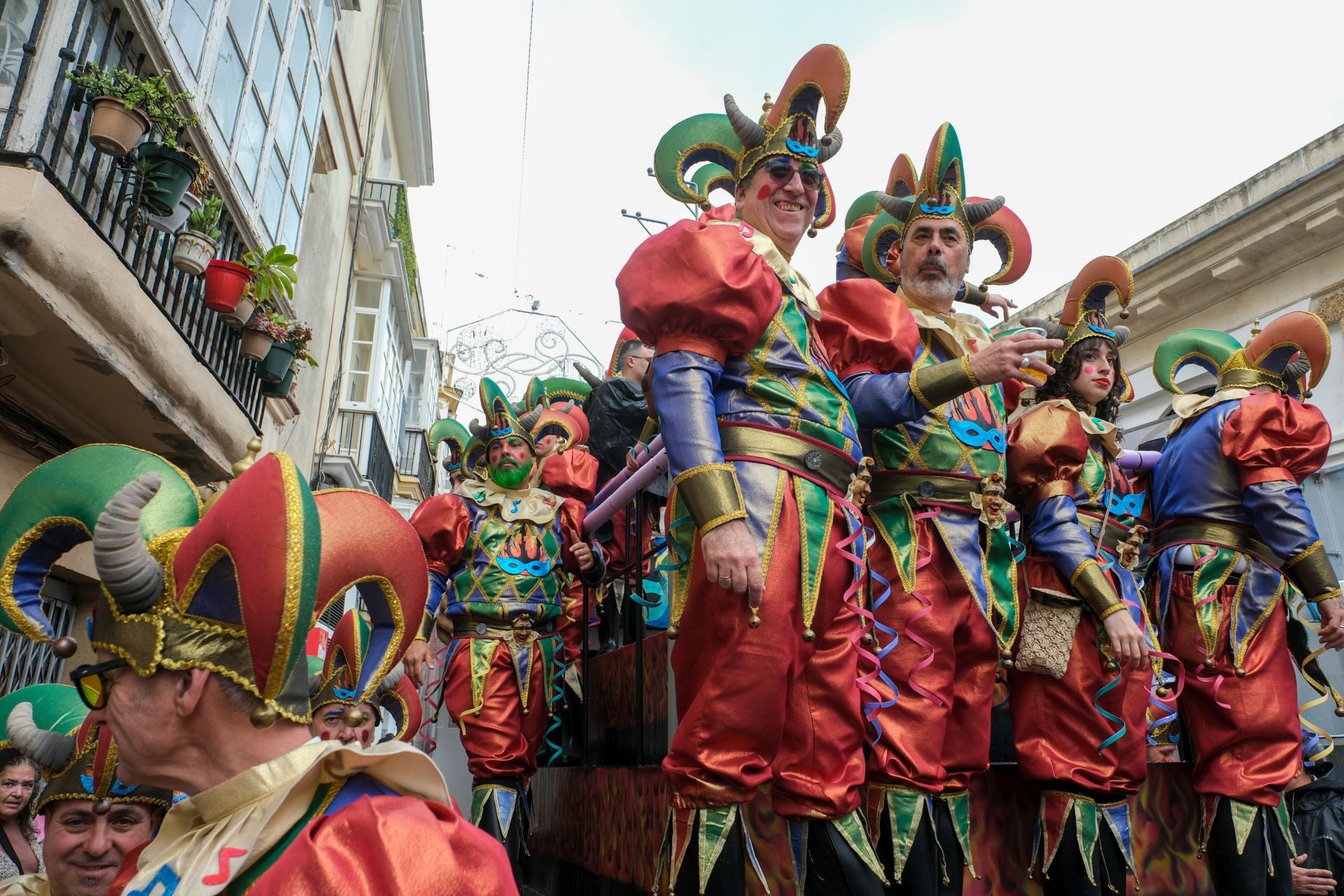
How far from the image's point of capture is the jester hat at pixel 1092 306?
167 inches

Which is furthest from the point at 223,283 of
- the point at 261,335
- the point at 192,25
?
the point at 192,25

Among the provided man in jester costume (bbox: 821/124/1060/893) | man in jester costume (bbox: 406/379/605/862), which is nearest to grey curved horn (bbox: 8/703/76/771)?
man in jester costume (bbox: 821/124/1060/893)

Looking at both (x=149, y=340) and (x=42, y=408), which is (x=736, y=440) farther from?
(x=42, y=408)

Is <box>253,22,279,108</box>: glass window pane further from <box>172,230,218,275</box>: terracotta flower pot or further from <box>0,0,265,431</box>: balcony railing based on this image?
<box>172,230,218,275</box>: terracotta flower pot

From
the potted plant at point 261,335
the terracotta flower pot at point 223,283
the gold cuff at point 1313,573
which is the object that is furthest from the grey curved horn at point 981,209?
the potted plant at point 261,335

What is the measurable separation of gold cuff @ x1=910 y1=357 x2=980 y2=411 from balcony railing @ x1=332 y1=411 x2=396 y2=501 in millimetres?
12332

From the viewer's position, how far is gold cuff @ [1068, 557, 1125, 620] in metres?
3.42

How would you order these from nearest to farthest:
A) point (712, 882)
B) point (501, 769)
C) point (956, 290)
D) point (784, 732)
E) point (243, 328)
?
1. point (712, 882)
2. point (784, 732)
3. point (956, 290)
4. point (501, 769)
5. point (243, 328)

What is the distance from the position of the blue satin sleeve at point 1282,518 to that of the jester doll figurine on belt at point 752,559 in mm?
2010

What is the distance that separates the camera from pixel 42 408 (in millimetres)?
6461

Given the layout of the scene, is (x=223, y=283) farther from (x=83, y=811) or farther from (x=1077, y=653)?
(x=1077, y=653)

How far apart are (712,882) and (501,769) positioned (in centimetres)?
310

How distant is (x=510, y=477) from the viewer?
6051 mm

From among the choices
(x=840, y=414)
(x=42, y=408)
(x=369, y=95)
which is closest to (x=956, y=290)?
(x=840, y=414)
